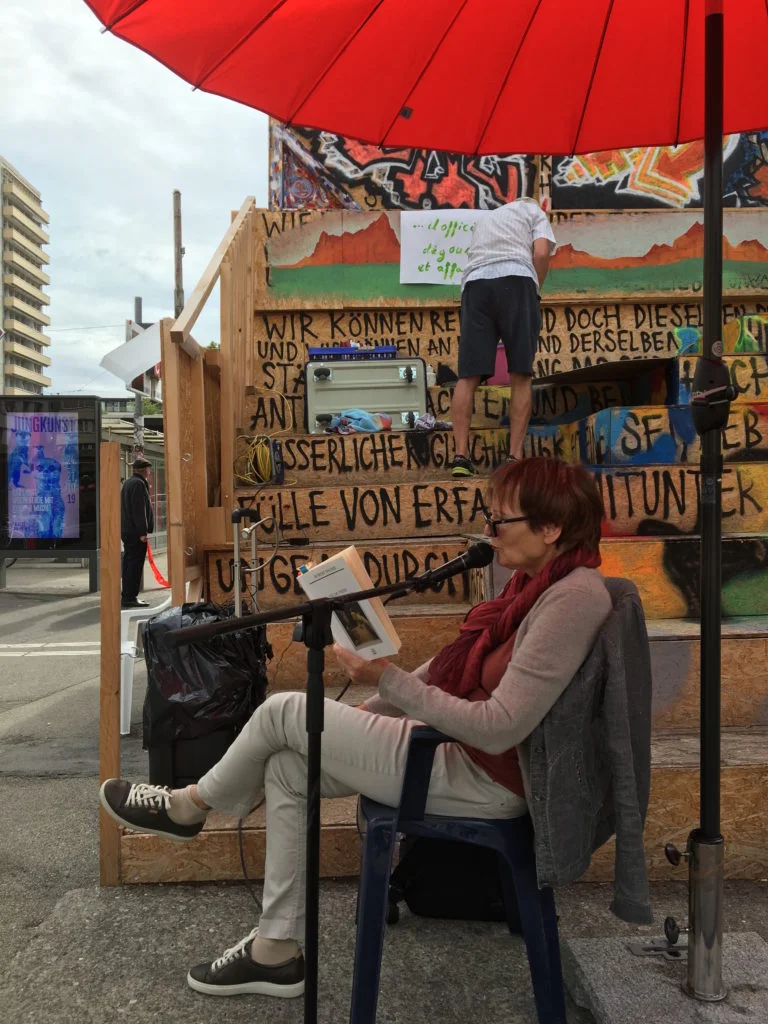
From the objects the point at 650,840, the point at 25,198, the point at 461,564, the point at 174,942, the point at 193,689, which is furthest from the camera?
the point at 25,198

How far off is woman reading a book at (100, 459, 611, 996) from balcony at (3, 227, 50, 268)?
3734 inches

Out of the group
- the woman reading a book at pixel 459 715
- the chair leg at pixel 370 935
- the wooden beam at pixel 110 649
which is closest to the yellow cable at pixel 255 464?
the wooden beam at pixel 110 649

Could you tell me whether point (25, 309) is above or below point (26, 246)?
below

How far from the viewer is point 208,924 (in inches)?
105

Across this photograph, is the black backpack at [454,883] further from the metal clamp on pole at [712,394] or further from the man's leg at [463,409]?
the man's leg at [463,409]

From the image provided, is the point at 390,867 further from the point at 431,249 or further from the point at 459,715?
the point at 431,249

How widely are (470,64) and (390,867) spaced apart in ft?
7.03

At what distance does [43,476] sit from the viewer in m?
11.2

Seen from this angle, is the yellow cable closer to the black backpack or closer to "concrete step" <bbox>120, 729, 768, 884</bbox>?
"concrete step" <bbox>120, 729, 768, 884</bbox>

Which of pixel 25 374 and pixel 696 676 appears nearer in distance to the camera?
pixel 696 676

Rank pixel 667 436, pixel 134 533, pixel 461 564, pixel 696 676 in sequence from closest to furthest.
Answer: pixel 461 564 → pixel 696 676 → pixel 667 436 → pixel 134 533

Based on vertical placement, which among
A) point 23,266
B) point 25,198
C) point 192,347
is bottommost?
point 192,347

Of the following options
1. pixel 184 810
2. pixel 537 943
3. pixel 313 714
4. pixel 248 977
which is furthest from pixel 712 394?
pixel 248 977

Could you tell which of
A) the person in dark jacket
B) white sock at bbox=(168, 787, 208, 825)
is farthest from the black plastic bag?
the person in dark jacket
